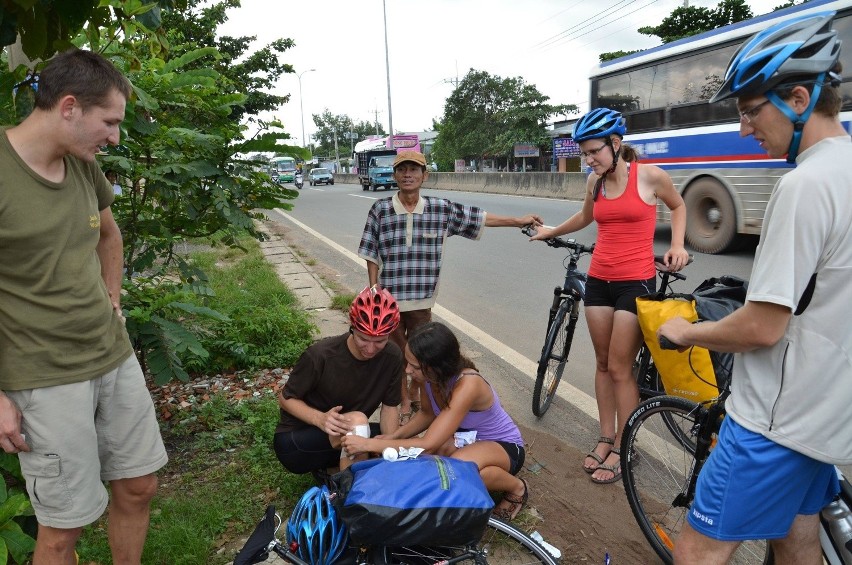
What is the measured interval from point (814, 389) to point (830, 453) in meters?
0.18

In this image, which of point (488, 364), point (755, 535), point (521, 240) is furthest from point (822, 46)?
point (521, 240)

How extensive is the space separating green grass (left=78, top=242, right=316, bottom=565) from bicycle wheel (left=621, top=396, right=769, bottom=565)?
5.34 ft

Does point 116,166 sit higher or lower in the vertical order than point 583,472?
higher

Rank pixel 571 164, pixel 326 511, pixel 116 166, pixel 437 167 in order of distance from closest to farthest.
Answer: pixel 326 511 → pixel 116 166 → pixel 571 164 → pixel 437 167

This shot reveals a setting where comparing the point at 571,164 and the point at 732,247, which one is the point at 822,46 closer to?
the point at 732,247

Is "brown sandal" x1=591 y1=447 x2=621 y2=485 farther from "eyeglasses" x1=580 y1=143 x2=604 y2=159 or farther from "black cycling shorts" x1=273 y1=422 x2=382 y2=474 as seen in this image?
"eyeglasses" x1=580 y1=143 x2=604 y2=159

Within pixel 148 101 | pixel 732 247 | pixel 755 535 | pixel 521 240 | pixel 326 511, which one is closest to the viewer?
pixel 755 535

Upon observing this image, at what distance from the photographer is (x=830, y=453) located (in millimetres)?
1649

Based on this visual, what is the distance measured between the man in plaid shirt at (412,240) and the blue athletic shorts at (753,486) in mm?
2333

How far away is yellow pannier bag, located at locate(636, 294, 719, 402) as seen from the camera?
2709mm

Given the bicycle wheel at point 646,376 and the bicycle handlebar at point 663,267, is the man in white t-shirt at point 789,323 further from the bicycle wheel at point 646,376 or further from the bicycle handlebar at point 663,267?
the bicycle wheel at point 646,376

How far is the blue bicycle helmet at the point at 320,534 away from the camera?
230cm

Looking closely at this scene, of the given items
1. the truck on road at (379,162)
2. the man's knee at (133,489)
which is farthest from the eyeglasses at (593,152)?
the truck on road at (379,162)

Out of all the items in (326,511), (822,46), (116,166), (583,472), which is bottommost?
(583,472)
